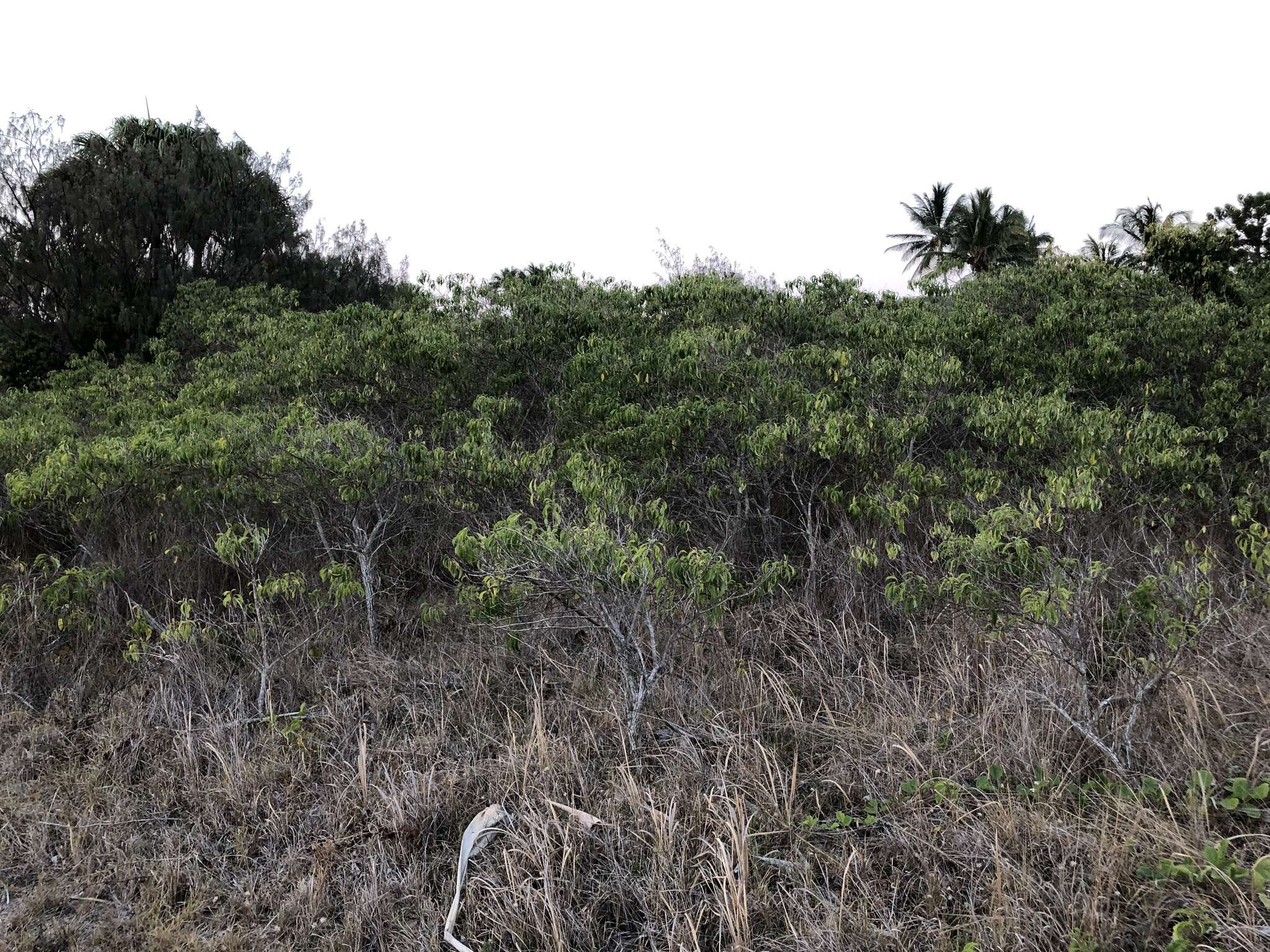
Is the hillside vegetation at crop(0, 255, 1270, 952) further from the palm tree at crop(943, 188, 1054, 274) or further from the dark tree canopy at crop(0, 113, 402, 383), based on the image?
the palm tree at crop(943, 188, 1054, 274)

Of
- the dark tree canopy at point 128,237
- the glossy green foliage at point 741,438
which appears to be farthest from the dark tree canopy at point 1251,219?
the dark tree canopy at point 128,237

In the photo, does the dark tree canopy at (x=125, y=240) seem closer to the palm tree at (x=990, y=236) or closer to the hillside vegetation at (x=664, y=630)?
the hillside vegetation at (x=664, y=630)

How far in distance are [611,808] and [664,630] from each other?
4.91 feet

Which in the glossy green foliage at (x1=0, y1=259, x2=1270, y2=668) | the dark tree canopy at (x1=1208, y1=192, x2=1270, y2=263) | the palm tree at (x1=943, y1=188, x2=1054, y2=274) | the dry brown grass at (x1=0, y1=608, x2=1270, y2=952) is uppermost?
the palm tree at (x1=943, y1=188, x2=1054, y2=274)

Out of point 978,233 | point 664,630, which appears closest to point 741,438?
point 664,630

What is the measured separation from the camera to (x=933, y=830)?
306 cm

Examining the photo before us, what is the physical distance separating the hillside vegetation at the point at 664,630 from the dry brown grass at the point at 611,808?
21 mm

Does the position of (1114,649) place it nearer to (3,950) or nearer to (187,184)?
(3,950)

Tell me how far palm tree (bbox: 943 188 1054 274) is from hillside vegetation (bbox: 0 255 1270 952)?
861 inches

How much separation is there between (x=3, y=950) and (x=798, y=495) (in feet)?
16.7

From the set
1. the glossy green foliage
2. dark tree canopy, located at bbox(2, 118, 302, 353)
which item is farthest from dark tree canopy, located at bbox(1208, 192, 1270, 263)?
dark tree canopy, located at bbox(2, 118, 302, 353)

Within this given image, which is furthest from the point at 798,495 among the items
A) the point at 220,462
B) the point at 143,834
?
the point at 143,834

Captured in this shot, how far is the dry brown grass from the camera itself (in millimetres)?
2801

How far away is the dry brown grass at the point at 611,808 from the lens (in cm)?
280
